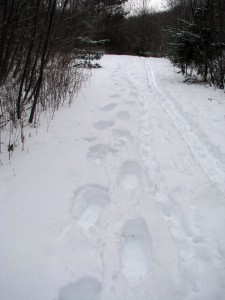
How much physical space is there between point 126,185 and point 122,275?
1.05 meters

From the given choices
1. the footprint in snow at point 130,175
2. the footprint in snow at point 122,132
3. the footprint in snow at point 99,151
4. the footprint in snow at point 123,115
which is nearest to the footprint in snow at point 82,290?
the footprint in snow at point 130,175

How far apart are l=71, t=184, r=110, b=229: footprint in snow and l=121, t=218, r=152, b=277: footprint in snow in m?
0.30

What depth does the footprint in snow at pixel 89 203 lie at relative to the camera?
7.19 ft

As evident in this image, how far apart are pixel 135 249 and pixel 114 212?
420 mm

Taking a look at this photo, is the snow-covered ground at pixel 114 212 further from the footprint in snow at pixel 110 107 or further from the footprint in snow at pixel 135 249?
the footprint in snow at pixel 110 107

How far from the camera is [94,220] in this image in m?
2.19

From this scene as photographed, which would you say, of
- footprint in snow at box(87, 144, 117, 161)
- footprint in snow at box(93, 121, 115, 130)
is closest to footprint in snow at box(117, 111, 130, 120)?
footprint in snow at box(93, 121, 115, 130)

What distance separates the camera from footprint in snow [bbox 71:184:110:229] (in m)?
2.19

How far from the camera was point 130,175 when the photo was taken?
2.85 meters

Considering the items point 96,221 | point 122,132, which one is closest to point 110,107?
point 122,132

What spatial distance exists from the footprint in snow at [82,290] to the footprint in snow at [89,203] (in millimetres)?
482

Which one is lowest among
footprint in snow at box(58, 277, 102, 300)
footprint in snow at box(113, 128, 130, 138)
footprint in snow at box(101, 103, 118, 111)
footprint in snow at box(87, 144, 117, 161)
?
footprint in snow at box(58, 277, 102, 300)

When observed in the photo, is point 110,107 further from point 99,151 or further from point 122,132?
point 99,151

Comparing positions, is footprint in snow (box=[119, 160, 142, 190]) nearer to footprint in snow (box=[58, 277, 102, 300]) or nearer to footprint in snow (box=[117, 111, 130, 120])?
footprint in snow (box=[58, 277, 102, 300])
